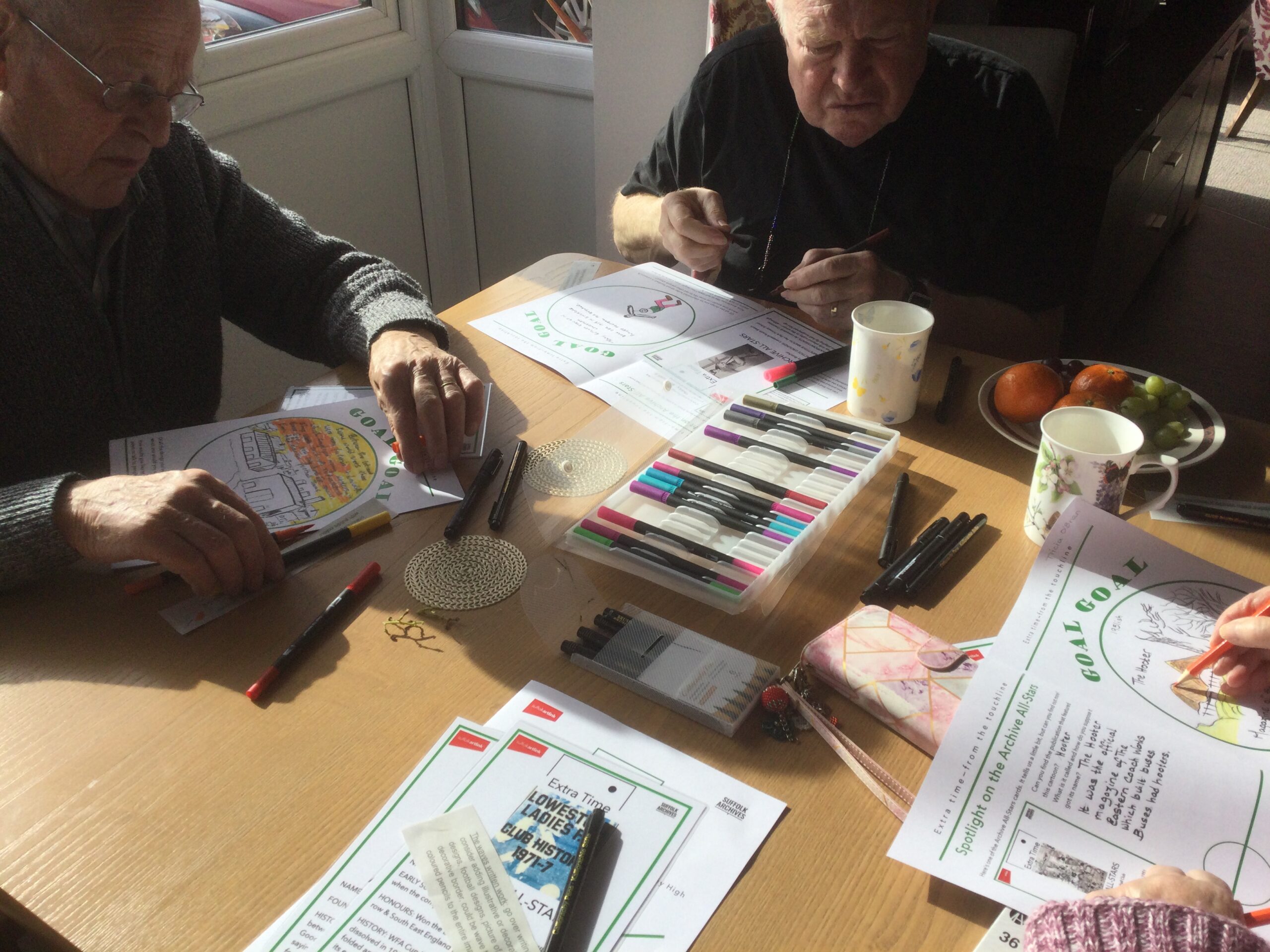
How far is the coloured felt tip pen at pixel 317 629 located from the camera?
74cm

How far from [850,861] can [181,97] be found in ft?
3.41

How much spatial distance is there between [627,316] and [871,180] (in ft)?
1.59

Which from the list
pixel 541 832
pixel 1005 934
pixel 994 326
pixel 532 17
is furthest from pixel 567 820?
pixel 532 17

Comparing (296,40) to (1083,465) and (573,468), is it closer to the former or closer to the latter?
(573,468)

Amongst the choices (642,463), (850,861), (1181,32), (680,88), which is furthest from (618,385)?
(1181,32)

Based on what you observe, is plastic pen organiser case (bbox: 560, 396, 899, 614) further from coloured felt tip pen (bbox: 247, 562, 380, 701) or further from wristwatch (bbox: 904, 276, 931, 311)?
wristwatch (bbox: 904, 276, 931, 311)

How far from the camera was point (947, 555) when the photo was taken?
2.85ft

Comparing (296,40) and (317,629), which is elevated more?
(296,40)

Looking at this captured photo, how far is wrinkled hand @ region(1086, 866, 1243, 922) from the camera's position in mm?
550

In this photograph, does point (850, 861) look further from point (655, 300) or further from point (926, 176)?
point (926, 176)

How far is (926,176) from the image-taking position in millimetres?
1477

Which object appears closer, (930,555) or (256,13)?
(930,555)

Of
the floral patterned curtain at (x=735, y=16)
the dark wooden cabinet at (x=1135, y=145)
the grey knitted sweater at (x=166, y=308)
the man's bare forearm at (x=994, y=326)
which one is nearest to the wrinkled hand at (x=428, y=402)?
the grey knitted sweater at (x=166, y=308)

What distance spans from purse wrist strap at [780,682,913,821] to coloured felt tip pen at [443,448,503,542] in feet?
1.17
